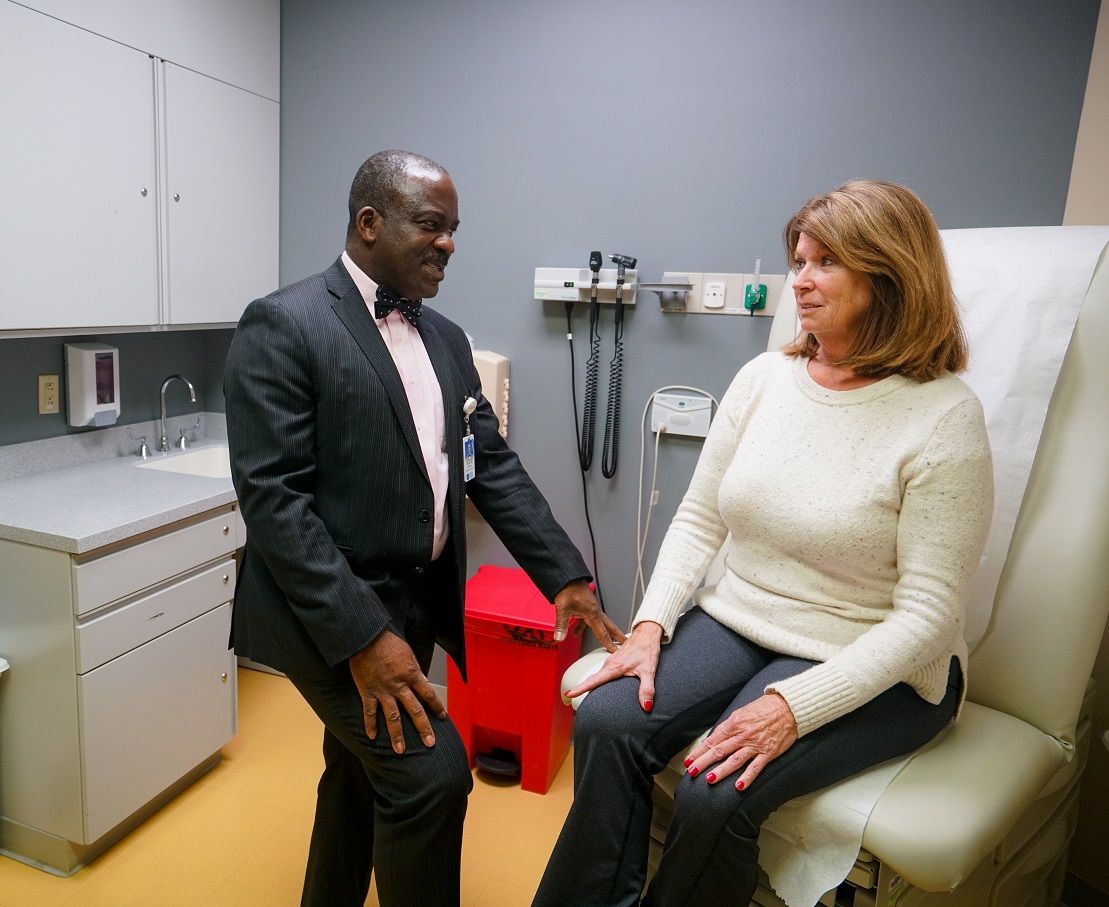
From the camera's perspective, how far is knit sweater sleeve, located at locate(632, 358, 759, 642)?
146 centimetres

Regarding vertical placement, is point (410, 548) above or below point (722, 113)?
below

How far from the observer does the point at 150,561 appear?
1.86 meters

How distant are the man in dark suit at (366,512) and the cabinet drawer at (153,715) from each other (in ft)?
2.07

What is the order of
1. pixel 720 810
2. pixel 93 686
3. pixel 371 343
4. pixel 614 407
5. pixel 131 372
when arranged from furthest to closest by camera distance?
pixel 131 372 < pixel 614 407 < pixel 93 686 < pixel 371 343 < pixel 720 810

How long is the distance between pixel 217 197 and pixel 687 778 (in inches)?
84.5

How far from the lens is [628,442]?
7.89ft

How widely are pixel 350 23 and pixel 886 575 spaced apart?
2.32 meters

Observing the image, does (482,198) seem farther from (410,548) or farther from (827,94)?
(410,548)

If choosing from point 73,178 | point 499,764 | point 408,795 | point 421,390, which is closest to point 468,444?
point 421,390

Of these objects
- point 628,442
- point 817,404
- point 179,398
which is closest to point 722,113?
point 628,442

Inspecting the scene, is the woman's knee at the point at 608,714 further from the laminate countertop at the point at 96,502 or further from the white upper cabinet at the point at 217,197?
the white upper cabinet at the point at 217,197

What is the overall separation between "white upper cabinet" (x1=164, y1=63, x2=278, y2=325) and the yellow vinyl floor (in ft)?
4.32

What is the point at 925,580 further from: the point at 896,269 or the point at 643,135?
the point at 643,135

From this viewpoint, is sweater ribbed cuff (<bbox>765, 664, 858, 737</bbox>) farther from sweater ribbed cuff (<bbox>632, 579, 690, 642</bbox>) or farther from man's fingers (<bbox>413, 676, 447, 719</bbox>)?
man's fingers (<bbox>413, 676, 447, 719</bbox>)
